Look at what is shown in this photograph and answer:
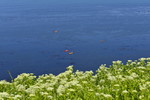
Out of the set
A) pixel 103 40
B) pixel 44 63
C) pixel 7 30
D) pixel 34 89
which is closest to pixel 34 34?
pixel 7 30

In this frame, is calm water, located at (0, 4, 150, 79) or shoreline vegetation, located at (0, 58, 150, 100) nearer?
shoreline vegetation, located at (0, 58, 150, 100)

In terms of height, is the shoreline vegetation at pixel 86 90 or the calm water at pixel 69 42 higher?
the shoreline vegetation at pixel 86 90

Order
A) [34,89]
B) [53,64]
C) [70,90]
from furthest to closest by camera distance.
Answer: [53,64], [34,89], [70,90]

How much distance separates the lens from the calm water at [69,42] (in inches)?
1187

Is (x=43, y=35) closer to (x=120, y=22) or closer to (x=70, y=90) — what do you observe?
(x=120, y=22)

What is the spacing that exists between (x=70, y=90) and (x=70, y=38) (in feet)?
110

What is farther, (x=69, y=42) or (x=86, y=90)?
(x=69, y=42)

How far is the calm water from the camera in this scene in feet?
98.9

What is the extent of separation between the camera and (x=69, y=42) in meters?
38.2

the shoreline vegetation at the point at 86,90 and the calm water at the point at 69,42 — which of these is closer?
the shoreline vegetation at the point at 86,90

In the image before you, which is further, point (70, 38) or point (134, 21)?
point (134, 21)

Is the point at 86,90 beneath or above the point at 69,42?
above

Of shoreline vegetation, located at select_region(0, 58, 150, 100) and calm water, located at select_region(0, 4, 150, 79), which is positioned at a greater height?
shoreline vegetation, located at select_region(0, 58, 150, 100)

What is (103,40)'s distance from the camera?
1534 inches
